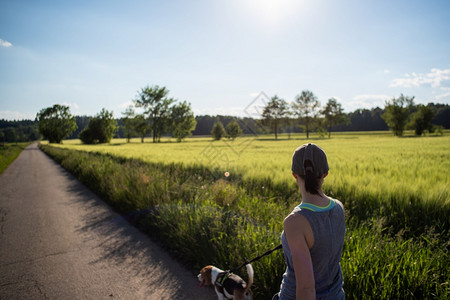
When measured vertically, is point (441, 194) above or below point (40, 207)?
above

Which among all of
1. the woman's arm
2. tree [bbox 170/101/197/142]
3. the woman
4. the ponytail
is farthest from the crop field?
tree [bbox 170/101/197/142]

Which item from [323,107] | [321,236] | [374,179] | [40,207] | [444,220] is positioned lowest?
[40,207]

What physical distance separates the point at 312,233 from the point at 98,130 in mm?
84651

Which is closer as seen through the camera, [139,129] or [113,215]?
[113,215]

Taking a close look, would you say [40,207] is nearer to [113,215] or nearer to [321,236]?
[113,215]

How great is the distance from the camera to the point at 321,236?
135 cm

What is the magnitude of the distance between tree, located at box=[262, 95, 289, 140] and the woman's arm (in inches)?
2721

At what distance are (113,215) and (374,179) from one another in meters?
6.73

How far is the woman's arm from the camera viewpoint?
1.26m

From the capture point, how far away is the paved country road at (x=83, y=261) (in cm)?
317

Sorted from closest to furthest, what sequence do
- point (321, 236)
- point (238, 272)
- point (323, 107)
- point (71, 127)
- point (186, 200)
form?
point (321, 236) < point (238, 272) < point (186, 200) < point (323, 107) < point (71, 127)

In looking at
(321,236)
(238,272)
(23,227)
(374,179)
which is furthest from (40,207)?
(374,179)

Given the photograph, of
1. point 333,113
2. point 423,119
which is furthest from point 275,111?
point 423,119

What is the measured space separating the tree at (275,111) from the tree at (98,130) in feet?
165
